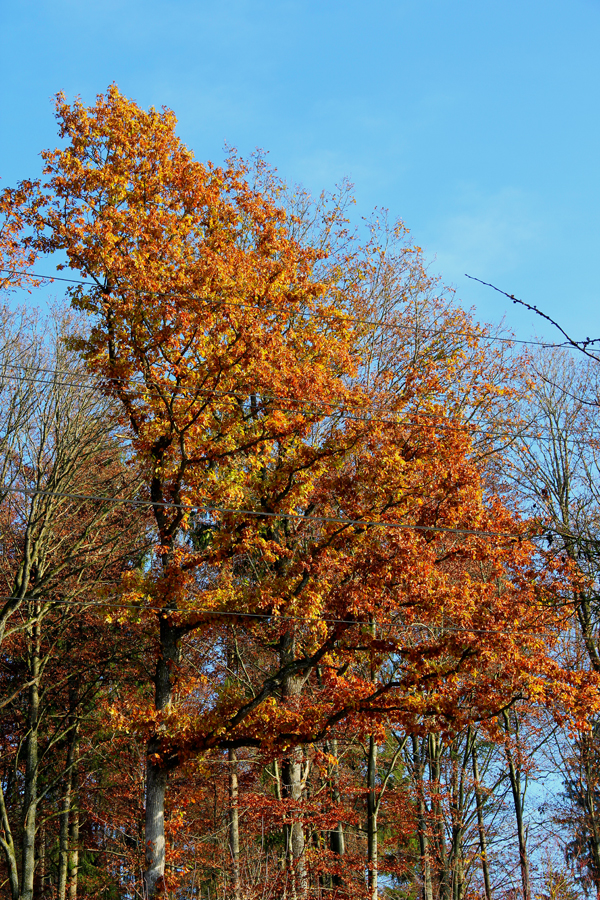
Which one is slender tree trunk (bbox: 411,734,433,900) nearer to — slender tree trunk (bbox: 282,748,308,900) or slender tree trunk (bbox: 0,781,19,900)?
slender tree trunk (bbox: 282,748,308,900)

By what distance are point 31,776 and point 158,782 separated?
465cm

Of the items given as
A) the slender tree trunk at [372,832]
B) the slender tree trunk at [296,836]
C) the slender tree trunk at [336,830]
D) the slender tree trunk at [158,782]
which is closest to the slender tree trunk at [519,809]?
the slender tree trunk at [372,832]

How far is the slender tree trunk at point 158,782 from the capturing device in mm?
11461

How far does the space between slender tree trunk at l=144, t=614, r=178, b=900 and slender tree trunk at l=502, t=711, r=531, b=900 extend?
7902mm

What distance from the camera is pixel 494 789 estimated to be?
18891mm

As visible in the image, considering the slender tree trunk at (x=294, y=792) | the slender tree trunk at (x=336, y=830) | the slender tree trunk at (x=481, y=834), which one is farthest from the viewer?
the slender tree trunk at (x=481, y=834)

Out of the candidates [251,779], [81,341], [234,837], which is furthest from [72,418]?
[234,837]

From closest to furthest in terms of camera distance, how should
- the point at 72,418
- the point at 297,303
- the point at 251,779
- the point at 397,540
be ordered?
the point at 397,540 < the point at 297,303 < the point at 72,418 < the point at 251,779

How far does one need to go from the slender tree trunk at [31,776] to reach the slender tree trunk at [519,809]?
9.78 m

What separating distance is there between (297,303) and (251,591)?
4944 millimetres

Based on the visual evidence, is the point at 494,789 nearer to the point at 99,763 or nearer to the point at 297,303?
the point at 99,763

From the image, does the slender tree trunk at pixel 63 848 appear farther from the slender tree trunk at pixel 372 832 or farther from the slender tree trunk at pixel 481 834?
the slender tree trunk at pixel 481 834

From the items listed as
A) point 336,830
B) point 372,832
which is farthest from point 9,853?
point 372,832

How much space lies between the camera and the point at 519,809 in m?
17.8
